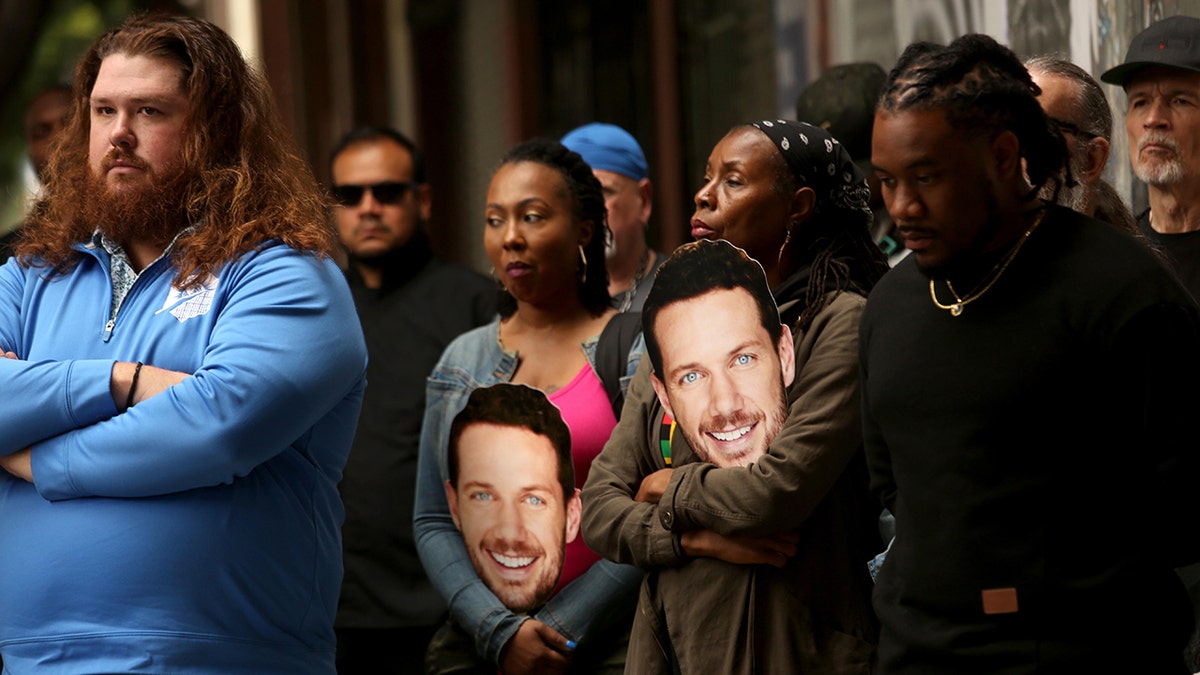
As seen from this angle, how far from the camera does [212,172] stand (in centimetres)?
321

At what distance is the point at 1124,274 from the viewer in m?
2.31

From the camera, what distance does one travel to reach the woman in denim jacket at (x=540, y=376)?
3.67 m

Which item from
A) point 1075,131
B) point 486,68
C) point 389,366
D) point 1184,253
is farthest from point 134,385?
point 486,68

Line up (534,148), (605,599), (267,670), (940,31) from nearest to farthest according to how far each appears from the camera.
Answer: (267,670) < (605,599) < (534,148) < (940,31)

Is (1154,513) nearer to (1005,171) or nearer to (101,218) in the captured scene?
(1005,171)

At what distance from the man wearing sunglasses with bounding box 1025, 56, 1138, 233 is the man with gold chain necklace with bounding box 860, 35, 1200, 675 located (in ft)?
2.21

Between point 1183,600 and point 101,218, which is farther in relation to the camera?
point 101,218

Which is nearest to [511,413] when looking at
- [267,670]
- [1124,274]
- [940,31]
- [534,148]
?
[534,148]

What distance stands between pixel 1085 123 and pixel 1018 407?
1.14m

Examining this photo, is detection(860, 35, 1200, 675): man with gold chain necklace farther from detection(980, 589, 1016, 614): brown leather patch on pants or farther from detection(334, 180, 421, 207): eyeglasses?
detection(334, 180, 421, 207): eyeglasses

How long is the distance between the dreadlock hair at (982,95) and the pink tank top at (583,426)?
4.80 ft

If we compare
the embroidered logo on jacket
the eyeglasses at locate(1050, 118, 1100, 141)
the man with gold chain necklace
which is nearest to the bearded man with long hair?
the embroidered logo on jacket

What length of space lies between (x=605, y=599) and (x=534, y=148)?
129 centimetres

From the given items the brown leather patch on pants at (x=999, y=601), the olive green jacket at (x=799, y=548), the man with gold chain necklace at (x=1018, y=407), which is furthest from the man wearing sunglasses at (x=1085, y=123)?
the brown leather patch on pants at (x=999, y=601)
